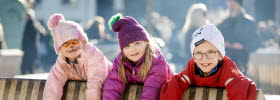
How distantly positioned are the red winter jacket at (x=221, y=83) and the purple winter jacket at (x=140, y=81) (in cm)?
7

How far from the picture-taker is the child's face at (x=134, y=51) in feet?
17.6

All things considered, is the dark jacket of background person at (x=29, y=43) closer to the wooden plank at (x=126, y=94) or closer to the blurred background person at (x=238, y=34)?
the blurred background person at (x=238, y=34)

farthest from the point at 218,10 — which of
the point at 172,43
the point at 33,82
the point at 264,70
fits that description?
the point at 33,82

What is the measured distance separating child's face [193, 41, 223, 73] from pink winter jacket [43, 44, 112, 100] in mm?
862

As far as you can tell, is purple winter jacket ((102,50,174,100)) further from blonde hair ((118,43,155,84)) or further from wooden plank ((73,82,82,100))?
wooden plank ((73,82,82,100))

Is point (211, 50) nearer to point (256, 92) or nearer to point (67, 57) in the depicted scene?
point (256, 92)

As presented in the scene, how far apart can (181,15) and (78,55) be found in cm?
1817

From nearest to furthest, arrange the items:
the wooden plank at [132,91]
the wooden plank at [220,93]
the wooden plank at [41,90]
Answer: the wooden plank at [220,93] < the wooden plank at [132,91] < the wooden plank at [41,90]

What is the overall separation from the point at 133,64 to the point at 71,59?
0.54 meters

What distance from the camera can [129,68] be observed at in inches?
213

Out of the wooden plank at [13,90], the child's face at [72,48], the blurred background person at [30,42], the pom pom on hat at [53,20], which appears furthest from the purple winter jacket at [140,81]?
the blurred background person at [30,42]

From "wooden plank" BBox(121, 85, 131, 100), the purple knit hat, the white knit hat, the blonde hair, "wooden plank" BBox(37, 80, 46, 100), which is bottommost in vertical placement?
"wooden plank" BBox(121, 85, 131, 100)

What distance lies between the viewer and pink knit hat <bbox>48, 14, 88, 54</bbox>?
18.3ft

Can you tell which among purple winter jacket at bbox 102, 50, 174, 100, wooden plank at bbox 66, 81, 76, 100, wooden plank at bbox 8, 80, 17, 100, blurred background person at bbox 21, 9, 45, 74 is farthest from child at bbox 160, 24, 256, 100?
blurred background person at bbox 21, 9, 45, 74
